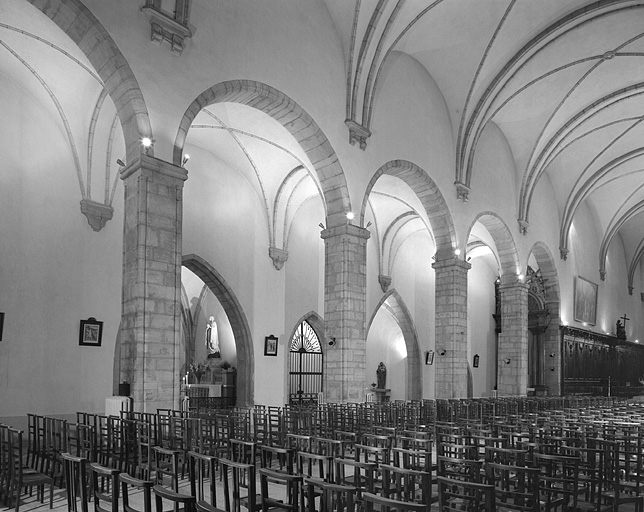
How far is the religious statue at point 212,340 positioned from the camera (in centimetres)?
2431

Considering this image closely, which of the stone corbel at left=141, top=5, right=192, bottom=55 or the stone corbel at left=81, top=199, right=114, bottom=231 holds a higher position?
the stone corbel at left=141, top=5, right=192, bottom=55

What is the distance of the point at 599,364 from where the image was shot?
32.7 metres

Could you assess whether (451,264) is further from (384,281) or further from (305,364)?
(305,364)

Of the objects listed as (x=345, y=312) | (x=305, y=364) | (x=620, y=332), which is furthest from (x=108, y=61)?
(x=620, y=332)

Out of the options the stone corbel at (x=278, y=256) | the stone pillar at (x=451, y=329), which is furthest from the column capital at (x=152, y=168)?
the stone pillar at (x=451, y=329)

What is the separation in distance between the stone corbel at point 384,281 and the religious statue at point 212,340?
6880mm

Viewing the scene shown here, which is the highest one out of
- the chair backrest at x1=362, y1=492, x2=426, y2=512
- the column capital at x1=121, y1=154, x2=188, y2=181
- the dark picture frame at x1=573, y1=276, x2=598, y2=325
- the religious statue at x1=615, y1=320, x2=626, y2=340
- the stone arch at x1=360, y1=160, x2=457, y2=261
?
the stone arch at x1=360, y1=160, x2=457, y2=261

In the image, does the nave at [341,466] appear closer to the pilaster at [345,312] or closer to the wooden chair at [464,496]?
the wooden chair at [464,496]

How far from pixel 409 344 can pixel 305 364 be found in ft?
20.6

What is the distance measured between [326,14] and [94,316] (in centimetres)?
938

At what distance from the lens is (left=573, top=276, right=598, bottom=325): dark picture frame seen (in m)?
30.8

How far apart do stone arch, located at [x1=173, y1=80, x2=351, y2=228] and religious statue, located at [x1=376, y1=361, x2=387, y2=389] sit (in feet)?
47.7

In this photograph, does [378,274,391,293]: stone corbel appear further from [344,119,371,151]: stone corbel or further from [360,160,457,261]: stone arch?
[344,119,371,151]: stone corbel

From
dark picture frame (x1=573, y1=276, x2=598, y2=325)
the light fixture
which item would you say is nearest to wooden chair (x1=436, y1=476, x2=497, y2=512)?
the light fixture
